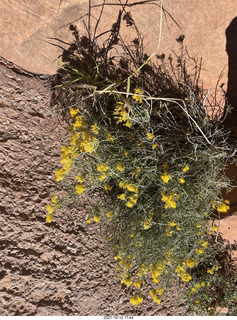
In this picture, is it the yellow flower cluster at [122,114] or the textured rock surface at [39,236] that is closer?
the yellow flower cluster at [122,114]

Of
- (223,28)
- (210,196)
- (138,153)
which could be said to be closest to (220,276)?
(210,196)

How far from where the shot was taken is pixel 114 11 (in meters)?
2.30

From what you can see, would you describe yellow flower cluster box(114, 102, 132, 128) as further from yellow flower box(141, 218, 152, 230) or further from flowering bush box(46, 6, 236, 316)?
yellow flower box(141, 218, 152, 230)

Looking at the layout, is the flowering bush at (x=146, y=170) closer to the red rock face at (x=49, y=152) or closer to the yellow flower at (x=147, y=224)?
the yellow flower at (x=147, y=224)

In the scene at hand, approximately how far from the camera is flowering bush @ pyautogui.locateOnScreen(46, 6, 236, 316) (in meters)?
2.02

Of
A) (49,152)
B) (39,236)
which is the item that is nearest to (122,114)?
(49,152)

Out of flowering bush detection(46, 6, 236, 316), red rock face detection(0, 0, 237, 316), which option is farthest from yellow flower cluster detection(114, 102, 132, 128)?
red rock face detection(0, 0, 237, 316)

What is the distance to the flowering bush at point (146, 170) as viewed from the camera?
6.63ft

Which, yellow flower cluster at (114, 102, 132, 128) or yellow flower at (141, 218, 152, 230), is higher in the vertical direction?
yellow flower cluster at (114, 102, 132, 128)

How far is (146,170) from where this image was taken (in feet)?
6.72

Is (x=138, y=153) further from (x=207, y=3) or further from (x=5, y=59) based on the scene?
(x=5, y=59)

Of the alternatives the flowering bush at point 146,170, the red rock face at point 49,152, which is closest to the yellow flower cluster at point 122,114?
the flowering bush at point 146,170

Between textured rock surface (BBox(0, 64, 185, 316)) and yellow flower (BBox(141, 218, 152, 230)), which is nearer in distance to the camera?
yellow flower (BBox(141, 218, 152, 230))

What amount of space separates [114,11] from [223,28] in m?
1.03
